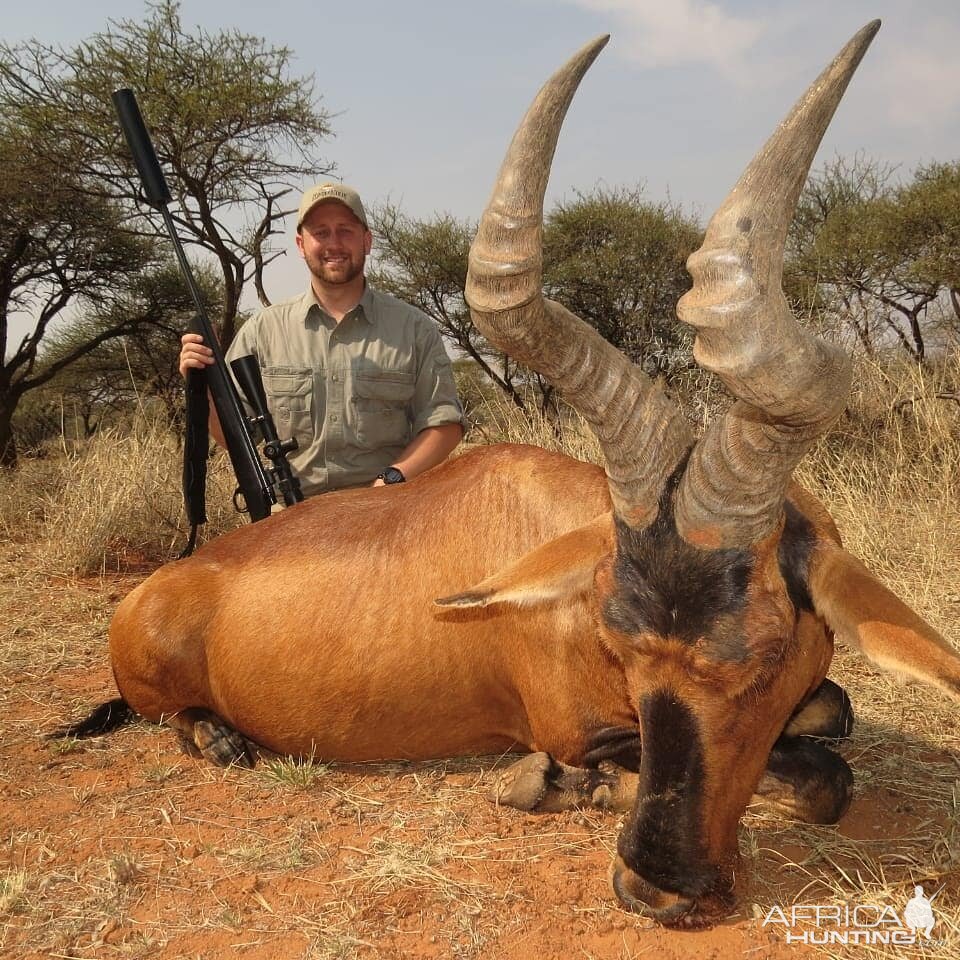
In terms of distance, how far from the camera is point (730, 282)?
221 cm

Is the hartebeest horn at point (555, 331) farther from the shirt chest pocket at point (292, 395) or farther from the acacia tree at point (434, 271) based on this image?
the acacia tree at point (434, 271)

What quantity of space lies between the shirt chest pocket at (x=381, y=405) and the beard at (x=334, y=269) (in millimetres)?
668

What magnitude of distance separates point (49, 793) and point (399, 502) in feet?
6.56

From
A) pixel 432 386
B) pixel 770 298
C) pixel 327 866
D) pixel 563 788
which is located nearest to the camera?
pixel 770 298

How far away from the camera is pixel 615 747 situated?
11.2ft

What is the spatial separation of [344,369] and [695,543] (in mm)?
3839

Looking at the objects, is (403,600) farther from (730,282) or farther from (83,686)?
(83,686)

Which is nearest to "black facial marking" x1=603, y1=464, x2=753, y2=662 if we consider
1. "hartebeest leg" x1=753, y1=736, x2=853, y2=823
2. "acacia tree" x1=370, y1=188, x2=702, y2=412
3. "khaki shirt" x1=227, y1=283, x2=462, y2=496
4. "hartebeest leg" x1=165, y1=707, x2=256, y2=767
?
"hartebeest leg" x1=753, y1=736, x2=853, y2=823

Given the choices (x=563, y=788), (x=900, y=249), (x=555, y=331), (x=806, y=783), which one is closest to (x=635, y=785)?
(x=563, y=788)

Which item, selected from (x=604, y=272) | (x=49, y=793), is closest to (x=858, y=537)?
(x=49, y=793)

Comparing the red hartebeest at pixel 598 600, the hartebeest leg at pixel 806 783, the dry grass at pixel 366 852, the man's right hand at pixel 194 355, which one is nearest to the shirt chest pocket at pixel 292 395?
the man's right hand at pixel 194 355

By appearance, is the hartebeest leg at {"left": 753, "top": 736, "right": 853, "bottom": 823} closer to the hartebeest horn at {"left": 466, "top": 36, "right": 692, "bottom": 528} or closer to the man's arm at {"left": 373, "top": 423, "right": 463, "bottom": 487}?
the hartebeest horn at {"left": 466, "top": 36, "right": 692, "bottom": 528}

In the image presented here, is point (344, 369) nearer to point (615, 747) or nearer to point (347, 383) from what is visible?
point (347, 383)

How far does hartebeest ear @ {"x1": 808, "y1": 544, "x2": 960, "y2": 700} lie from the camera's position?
7.48 feet
